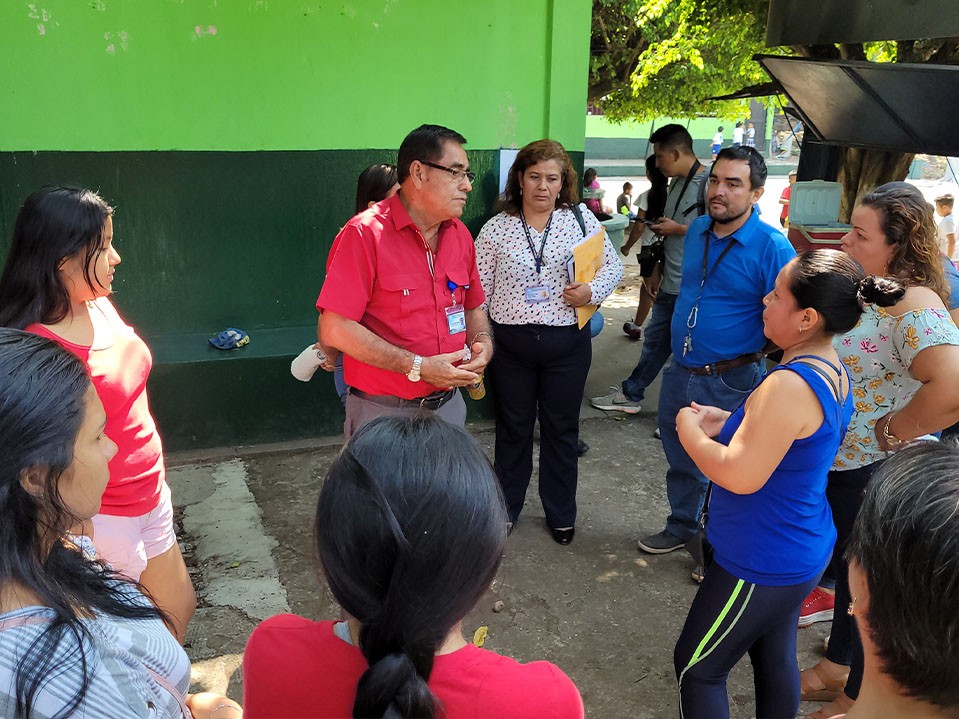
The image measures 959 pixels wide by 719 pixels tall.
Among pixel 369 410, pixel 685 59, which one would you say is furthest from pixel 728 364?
pixel 685 59

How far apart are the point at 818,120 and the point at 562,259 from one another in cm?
235

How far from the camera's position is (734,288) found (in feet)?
11.2

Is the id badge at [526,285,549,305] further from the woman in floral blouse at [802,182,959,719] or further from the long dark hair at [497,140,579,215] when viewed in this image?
the woman in floral blouse at [802,182,959,719]

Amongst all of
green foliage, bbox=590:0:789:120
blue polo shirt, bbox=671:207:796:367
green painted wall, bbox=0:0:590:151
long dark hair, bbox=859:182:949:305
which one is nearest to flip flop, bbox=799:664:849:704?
blue polo shirt, bbox=671:207:796:367

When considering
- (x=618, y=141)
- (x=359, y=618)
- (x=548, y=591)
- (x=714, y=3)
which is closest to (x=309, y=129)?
(x=548, y=591)

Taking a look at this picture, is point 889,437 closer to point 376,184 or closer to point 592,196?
point 376,184

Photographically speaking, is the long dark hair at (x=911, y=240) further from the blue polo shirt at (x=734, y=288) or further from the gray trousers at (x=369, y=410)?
the gray trousers at (x=369, y=410)

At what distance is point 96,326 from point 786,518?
204 cm

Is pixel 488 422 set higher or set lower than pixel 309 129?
lower

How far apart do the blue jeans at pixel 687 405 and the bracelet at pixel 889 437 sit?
30.5 inches

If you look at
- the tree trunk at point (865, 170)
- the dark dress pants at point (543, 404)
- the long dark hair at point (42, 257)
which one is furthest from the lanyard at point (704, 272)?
the tree trunk at point (865, 170)

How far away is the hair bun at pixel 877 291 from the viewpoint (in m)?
2.15

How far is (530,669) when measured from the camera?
1.23 meters

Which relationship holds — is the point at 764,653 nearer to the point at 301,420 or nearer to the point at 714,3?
the point at 301,420
